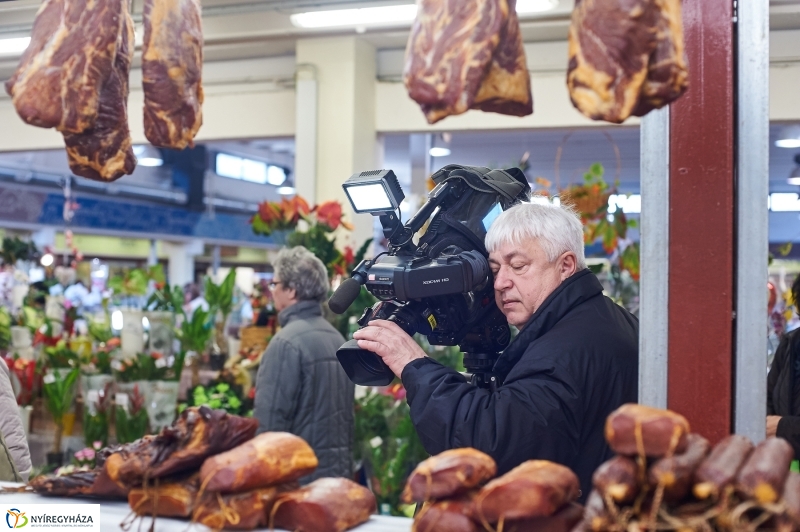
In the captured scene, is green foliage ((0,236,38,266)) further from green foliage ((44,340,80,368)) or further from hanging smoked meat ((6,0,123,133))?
hanging smoked meat ((6,0,123,133))

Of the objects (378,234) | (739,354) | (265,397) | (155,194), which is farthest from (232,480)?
→ (155,194)

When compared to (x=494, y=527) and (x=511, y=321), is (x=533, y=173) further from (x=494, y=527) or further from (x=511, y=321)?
(x=494, y=527)

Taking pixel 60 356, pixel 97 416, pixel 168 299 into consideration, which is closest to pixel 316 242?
pixel 168 299

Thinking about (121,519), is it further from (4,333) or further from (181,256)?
(181,256)

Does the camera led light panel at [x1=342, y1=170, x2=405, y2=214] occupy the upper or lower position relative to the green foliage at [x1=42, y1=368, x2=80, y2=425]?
upper

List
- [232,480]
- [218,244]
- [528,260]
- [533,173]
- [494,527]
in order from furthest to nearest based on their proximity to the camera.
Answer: [218,244] → [533,173] → [528,260] → [232,480] → [494,527]

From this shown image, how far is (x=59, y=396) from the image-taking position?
4836mm

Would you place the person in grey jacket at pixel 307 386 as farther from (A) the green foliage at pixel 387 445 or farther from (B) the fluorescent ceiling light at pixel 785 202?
(B) the fluorescent ceiling light at pixel 785 202

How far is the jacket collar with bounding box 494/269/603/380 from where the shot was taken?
1.95 meters

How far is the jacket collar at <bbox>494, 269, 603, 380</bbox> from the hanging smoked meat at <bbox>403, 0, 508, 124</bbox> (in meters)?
0.78

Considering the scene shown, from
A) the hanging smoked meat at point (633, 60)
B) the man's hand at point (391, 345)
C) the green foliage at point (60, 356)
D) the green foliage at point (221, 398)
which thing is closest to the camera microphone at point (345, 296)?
the man's hand at point (391, 345)

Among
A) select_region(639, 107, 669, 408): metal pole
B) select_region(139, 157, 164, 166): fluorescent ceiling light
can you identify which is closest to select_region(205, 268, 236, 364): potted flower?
select_region(639, 107, 669, 408): metal pole

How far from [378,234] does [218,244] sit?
998cm

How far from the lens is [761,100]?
147cm
